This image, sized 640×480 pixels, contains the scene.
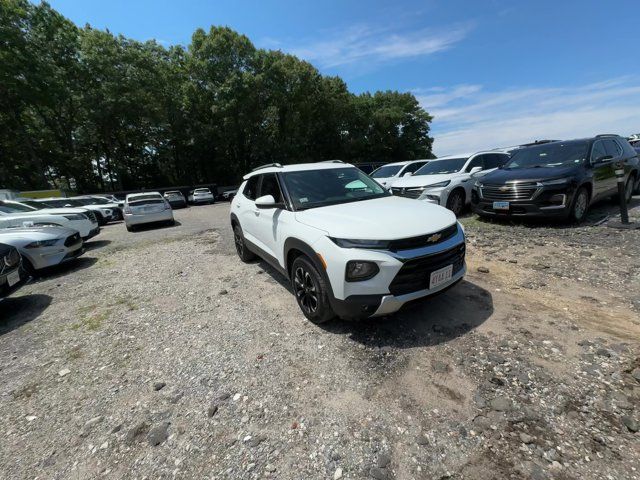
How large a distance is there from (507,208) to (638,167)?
4557 millimetres

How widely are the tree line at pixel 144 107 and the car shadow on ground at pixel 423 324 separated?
2799 centimetres

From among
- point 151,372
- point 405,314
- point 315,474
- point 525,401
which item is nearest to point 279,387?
point 315,474

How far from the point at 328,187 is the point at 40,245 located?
5967 millimetres

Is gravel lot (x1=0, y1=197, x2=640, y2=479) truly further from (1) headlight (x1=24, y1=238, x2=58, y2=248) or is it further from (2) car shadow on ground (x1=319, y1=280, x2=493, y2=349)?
(1) headlight (x1=24, y1=238, x2=58, y2=248)

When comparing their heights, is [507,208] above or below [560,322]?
above

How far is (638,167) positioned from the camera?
766 cm

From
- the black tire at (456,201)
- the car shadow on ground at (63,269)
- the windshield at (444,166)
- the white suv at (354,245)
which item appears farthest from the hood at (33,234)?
the windshield at (444,166)

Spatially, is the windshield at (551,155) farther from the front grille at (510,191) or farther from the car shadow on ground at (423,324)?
the car shadow on ground at (423,324)

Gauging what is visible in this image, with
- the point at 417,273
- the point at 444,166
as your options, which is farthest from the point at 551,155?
the point at 417,273

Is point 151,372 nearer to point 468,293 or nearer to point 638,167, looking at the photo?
point 468,293

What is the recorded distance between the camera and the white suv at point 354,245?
8.66 feet

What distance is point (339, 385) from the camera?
2.47 metres

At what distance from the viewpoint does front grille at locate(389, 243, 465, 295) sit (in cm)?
265

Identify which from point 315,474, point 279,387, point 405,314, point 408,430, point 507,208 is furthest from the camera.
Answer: point 507,208
